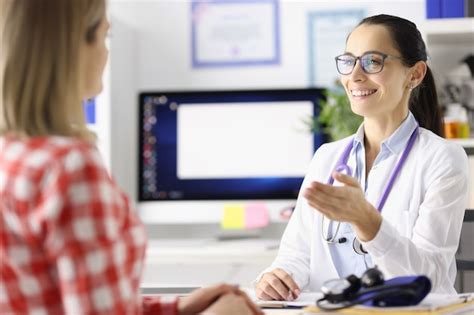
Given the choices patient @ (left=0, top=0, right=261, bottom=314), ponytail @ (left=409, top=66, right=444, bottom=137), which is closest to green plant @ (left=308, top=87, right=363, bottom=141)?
ponytail @ (left=409, top=66, right=444, bottom=137)

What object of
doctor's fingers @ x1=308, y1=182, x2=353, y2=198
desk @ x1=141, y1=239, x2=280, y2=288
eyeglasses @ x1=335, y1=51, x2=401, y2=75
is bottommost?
desk @ x1=141, y1=239, x2=280, y2=288

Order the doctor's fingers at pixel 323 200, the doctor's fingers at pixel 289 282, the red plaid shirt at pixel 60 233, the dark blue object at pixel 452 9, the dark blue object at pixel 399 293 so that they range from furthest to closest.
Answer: the dark blue object at pixel 452 9, the doctor's fingers at pixel 289 282, the doctor's fingers at pixel 323 200, the dark blue object at pixel 399 293, the red plaid shirt at pixel 60 233

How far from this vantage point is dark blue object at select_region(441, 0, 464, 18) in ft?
9.19

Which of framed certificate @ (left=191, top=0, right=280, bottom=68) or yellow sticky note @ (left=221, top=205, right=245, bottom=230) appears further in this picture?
framed certificate @ (left=191, top=0, right=280, bottom=68)

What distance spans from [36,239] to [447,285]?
105cm

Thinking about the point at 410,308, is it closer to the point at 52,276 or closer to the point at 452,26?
the point at 52,276

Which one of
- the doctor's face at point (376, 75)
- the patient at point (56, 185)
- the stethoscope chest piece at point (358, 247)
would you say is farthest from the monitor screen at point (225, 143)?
the patient at point (56, 185)

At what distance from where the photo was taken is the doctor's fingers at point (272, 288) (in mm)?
1541

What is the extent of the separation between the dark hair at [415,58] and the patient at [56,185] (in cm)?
96

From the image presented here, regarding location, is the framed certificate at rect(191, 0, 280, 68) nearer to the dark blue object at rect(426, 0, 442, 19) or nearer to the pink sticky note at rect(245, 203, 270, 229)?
the pink sticky note at rect(245, 203, 270, 229)

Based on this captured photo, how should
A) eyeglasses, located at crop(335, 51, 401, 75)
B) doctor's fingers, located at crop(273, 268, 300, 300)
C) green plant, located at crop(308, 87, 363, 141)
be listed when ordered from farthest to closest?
green plant, located at crop(308, 87, 363, 141) → eyeglasses, located at crop(335, 51, 401, 75) → doctor's fingers, located at crop(273, 268, 300, 300)

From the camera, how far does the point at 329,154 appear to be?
6.10 feet

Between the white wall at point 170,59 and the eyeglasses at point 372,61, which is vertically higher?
the white wall at point 170,59

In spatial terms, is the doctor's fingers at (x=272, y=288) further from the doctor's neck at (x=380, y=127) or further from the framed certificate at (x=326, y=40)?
the framed certificate at (x=326, y=40)
